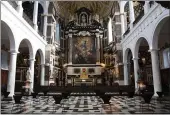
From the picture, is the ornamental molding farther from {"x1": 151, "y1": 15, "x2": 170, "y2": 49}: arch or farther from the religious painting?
the religious painting

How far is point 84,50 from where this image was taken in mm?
26297

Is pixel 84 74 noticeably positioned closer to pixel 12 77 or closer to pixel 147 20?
pixel 12 77

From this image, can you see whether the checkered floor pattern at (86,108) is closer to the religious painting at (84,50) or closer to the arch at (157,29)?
the arch at (157,29)

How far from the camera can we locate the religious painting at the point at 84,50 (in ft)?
85.0

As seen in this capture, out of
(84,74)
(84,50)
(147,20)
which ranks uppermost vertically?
(84,50)

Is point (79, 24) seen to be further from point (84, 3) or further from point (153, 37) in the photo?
point (153, 37)

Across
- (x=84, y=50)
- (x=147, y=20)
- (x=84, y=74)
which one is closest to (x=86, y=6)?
(x=84, y=50)

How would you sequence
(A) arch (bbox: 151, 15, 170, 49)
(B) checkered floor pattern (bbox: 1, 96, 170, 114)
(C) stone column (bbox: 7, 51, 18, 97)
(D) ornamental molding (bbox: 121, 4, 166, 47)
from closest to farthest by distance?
(B) checkered floor pattern (bbox: 1, 96, 170, 114), (A) arch (bbox: 151, 15, 170, 49), (D) ornamental molding (bbox: 121, 4, 166, 47), (C) stone column (bbox: 7, 51, 18, 97)

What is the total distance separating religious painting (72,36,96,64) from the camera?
85.0ft

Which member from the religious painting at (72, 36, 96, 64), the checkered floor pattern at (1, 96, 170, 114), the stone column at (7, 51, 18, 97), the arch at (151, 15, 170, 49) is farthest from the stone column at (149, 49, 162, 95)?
the religious painting at (72, 36, 96, 64)

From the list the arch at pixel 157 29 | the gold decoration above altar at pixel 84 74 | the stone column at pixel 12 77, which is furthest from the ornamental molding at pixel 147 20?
the gold decoration above altar at pixel 84 74

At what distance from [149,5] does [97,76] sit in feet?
48.6

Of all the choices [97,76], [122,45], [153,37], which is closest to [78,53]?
[97,76]

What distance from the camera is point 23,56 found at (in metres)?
19.1
